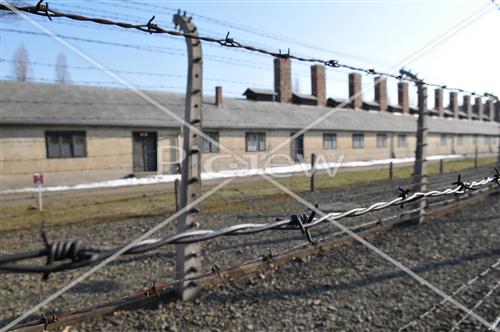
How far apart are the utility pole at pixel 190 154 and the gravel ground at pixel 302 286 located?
36 cm

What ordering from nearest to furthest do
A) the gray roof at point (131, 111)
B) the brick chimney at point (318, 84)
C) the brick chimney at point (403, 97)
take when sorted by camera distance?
the gray roof at point (131, 111) < the brick chimney at point (318, 84) < the brick chimney at point (403, 97)

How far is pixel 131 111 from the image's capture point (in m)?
19.7

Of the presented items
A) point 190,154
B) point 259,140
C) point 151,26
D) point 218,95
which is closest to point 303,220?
point 151,26

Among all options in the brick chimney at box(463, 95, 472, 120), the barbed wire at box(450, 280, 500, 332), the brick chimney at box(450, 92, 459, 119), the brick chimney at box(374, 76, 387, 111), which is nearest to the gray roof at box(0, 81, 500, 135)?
the brick chimney at box(374, 76, 387, 111)

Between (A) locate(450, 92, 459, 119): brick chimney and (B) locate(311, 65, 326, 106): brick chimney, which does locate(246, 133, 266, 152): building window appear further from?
(A) locate(450, 92, 459, 119): brick chimney

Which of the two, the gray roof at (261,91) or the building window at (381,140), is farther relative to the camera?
the building window at (381,140)

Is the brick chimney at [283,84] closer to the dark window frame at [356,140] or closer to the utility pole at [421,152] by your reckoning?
the dark window frame at [356,140]

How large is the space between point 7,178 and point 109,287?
14.9 metres

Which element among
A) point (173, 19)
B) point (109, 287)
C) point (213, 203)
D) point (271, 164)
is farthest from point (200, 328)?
point (271, 164)

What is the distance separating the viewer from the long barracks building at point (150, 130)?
16.2 metres

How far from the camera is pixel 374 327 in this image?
317cm

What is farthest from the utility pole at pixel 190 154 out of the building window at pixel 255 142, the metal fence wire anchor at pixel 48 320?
the building window at pixel 255 142

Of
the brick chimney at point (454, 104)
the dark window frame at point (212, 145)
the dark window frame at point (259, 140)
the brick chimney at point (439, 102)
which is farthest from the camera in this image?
the brick chimney at point (454, 104)

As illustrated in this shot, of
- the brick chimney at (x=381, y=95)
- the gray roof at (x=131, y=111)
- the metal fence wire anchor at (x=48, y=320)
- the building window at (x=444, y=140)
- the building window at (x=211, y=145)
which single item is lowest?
the metal fence wire anchor at (x=48, y=320)
